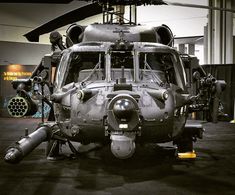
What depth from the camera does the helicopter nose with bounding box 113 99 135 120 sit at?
16.1ft

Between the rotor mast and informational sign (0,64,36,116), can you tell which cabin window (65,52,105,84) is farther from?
informational sign (0,64,36,116)

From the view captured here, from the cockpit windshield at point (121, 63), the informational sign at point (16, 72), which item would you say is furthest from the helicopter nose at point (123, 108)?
the informational sign at point (16, 72)

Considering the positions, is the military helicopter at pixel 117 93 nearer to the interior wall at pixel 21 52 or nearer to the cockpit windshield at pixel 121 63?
the cockpit windshield at pixel 121 63

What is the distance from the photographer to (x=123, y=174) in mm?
5805

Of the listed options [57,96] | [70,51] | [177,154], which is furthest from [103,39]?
[177,154]

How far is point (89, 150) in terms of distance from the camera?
8.09 metres

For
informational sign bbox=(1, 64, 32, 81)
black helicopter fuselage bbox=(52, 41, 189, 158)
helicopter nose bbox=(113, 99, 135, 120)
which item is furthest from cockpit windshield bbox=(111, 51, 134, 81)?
informational sign bbox=(1, 64, 32, 81)

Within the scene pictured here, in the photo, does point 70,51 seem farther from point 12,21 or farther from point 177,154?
point 12,21

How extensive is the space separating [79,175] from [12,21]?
13457mm

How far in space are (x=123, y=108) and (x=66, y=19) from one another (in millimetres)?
13340

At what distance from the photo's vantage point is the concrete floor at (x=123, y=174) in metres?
5.00

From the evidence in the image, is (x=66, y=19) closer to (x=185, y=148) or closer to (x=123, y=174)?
(x=185, y=148)

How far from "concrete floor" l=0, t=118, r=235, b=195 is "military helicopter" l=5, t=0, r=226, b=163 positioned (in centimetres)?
46

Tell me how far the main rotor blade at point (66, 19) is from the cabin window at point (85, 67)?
9.72 metres
